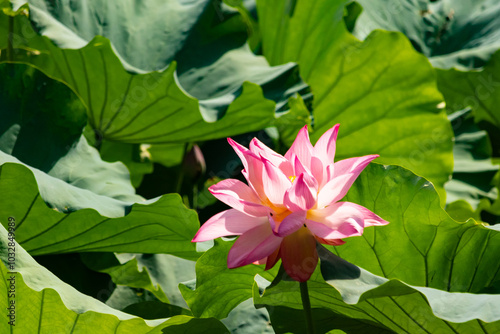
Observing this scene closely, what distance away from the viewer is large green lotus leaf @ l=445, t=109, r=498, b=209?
188 cm

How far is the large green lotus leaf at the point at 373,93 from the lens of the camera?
68.9 inches

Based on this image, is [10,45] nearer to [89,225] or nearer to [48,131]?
[48,131]

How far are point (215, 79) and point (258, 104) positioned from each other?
262mm

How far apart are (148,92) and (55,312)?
720mm

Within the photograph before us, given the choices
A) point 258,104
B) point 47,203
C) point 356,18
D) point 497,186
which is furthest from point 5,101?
point 497,186

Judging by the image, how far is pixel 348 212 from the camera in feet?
2.12

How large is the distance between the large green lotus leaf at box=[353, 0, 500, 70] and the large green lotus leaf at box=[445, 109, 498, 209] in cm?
24

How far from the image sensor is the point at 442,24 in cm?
235

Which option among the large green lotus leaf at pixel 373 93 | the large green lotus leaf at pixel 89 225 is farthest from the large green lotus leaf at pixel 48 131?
the large green lotus leaf at pixel 373 93

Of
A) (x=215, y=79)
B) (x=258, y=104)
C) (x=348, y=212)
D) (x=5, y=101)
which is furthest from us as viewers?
(x=215, y=79)

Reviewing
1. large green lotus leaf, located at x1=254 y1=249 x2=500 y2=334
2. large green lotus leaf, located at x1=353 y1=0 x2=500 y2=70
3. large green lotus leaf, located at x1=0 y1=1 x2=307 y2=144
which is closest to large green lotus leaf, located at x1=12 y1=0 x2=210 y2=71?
large green lotus leaf, located at x1=0 y1=1 x2=307 y2=144

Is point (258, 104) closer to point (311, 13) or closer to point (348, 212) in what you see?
point (311, 13)

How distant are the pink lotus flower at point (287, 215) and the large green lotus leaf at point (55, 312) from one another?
0.63ft

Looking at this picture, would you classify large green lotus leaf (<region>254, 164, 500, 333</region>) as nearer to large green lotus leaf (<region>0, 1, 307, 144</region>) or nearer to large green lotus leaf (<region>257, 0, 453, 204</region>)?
large green lotus leaf (<region>0, 1, 307, 144</region>)
